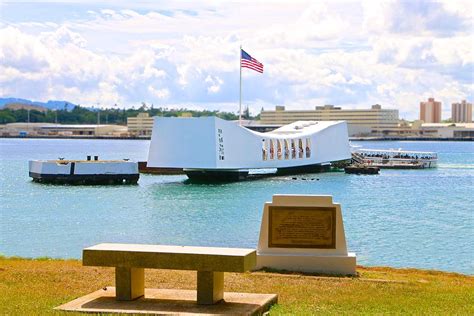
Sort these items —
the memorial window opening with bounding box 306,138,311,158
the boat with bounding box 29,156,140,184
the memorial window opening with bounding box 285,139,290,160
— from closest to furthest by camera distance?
the boat with bounding box 29,156,140,184 < the memorial window opening with bounding box 285,139,290,160 < the memorial window opening with bounding box 306,138,311,158

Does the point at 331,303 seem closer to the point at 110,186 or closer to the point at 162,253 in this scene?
the point at 162,253

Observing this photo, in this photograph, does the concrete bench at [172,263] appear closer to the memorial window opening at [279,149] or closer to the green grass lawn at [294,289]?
the green grass lawn at [294,289]

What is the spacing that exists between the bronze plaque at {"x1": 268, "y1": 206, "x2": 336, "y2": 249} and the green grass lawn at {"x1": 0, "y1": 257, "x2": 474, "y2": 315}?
84 cm

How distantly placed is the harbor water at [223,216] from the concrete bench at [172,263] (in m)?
12.4

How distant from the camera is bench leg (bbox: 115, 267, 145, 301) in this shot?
1032 cm

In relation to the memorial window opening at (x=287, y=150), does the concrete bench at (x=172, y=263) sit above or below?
above

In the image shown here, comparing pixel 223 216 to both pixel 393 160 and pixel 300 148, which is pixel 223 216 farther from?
pixel 393 160

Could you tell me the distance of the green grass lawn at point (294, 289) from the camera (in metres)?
10.5

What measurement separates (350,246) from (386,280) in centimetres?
1302

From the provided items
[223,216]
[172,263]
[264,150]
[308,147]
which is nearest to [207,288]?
[172,263]

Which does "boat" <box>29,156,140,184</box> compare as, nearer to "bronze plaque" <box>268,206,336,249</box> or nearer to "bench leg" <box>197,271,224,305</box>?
"bronze plaque" <box>268,206,336,249</box>

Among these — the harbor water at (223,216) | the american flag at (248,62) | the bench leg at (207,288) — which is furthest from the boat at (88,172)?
the bench leg at (207,288)

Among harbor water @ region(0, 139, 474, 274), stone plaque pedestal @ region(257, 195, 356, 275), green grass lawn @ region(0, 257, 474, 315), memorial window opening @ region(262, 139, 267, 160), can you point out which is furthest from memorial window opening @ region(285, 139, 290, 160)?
stone plaque pedestal @ region(257, 195, 356, 275)

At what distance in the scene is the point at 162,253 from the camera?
402 inches
